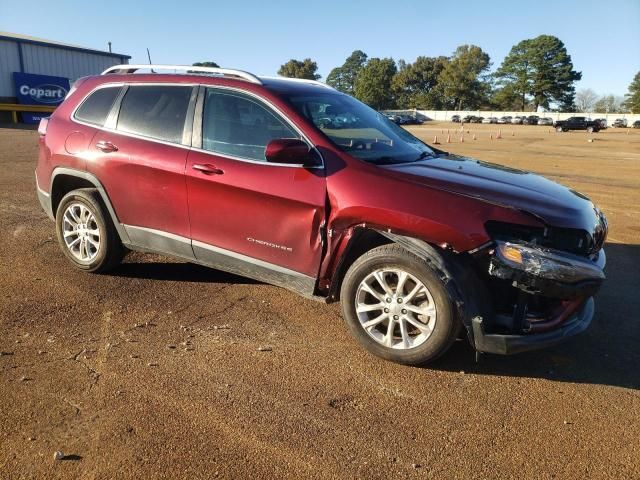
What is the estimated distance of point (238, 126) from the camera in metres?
4.15

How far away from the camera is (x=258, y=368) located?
3.45 m

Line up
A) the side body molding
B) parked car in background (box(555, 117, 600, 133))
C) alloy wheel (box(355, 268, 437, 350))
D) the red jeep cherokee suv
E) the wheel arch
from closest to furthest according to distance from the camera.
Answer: the red jeep cherokee suv → alloy wheel (box(355, 268, 437, 350)) → the side body molding → the wheel arch → parked car in background (box(555, 117, 600, 133))

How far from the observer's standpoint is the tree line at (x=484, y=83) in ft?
323

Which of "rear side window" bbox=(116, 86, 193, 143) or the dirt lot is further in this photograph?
"rear side window" bbox=(116, 86, 193, 143)

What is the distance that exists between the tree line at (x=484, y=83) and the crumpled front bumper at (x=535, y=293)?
102989 mm

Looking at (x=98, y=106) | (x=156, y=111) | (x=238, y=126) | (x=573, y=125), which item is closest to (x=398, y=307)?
(x=238, y=126)

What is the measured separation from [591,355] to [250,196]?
274cm

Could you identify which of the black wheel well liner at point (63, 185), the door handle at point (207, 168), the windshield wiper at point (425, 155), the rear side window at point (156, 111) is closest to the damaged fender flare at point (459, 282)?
the windshield wiper at point (425, 155)

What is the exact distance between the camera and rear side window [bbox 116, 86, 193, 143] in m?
4.41

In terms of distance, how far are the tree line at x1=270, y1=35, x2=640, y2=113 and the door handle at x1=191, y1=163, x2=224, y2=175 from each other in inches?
4020

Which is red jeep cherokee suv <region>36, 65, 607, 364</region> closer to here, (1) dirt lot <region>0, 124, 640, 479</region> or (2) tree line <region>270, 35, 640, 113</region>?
(1) dirt lot <region>0, 124, 640, 479</region>

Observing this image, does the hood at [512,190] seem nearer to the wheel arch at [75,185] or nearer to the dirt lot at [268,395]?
the dirt lot at [268,395]

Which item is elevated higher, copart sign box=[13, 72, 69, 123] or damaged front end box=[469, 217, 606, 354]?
copart sign box=[13, 72, 69, 123]

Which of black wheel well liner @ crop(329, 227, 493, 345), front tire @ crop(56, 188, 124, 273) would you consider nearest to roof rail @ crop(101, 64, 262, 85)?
front tire @ crop(56, 188, 124, 273)
